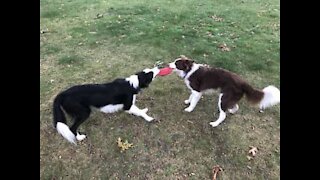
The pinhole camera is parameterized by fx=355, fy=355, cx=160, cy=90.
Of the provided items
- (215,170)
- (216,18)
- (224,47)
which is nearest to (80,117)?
(215,170)

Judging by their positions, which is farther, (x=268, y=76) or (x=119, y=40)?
(x=119, y=40)

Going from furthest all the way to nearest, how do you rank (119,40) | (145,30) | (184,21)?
(184,21), (145,30), (119,40)

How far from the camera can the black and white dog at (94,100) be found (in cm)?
430

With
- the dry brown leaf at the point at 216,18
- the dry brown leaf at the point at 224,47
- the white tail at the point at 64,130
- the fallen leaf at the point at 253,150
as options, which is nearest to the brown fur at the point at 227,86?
the fallen leaf at the point at 253,150

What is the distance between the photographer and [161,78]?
6133mm

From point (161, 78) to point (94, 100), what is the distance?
1858 millimetres

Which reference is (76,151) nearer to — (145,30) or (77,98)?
(77,98)

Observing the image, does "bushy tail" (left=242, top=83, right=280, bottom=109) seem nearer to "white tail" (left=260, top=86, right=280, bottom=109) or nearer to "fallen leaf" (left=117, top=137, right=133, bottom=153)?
"white tail" (left=260, top=86, right=280, bottom=109)

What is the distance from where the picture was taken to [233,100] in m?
4.75

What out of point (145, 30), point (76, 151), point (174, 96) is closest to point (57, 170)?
point (76, 151)

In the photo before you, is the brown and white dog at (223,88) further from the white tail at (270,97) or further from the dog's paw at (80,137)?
the dog's paw at (80,137)

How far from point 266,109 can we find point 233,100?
889 mm

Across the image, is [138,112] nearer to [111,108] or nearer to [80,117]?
[111,108]

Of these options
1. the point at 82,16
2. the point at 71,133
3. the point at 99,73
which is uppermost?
the point at 71,133
